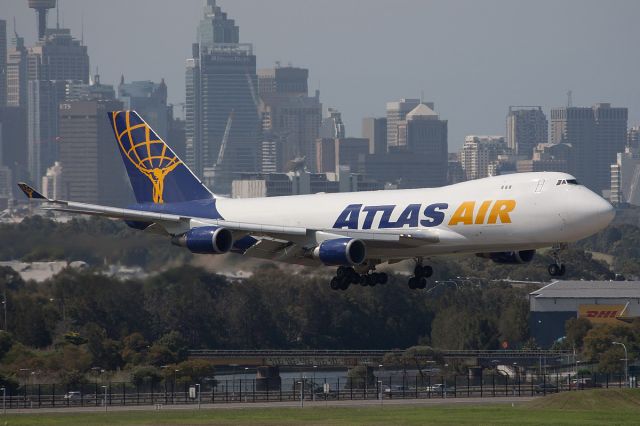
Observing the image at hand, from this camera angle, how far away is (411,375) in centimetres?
13325

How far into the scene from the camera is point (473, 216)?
80062 millimetres

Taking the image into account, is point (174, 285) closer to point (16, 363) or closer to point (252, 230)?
point (16, 363)

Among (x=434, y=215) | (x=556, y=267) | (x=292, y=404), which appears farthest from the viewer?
(x=292, y=404)

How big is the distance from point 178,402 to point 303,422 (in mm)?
21006

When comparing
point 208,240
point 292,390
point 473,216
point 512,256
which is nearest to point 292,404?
point 292,390

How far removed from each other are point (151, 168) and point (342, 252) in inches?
671

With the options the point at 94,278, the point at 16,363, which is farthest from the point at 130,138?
the point at 16,363

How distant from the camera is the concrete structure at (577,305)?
548ft

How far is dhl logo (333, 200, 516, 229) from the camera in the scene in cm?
7962

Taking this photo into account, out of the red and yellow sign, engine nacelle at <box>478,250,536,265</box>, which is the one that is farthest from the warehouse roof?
engine nacelle at <box>478,250,536,265</box>

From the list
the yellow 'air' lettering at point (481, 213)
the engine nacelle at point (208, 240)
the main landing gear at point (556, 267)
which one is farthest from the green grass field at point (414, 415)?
the yellow 'air' lettering at point (481, 213)

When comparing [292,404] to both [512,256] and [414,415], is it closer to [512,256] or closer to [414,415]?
[414,415]

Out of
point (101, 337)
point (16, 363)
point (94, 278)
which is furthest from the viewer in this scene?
point (101, 337)

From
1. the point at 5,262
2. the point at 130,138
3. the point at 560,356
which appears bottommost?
the point at 560,356
